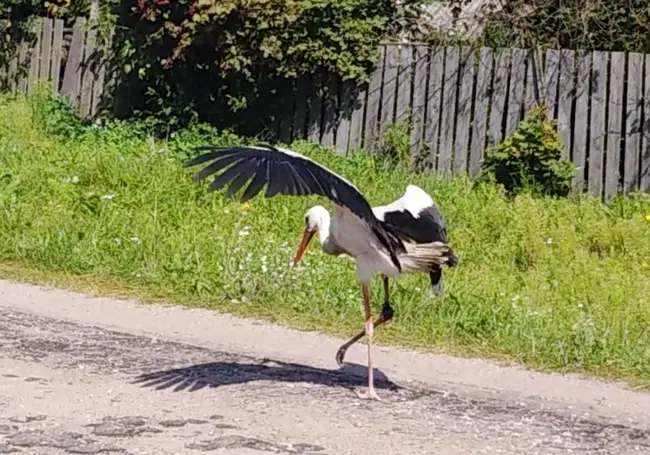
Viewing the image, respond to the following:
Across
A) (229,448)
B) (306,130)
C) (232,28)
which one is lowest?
(229,448)

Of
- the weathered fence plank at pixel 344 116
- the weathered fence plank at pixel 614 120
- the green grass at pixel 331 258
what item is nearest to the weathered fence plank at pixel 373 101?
the weathered fence plank at pixel 344 116

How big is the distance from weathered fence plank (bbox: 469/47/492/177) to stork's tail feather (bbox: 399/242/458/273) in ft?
20.2

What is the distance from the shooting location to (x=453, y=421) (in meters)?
5.91

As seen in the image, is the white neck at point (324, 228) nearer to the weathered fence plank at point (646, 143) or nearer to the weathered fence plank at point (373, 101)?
the weathered fence plank at point (646, 143)

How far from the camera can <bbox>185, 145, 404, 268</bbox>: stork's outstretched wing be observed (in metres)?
→ 5.82

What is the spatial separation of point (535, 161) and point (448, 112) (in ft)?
4.18

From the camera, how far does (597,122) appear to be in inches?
481

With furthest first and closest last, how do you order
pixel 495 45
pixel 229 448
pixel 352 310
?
pixel 495 45 < pixel 352 310 < pixel 229 448

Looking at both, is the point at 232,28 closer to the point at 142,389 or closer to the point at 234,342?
the point at 234,342

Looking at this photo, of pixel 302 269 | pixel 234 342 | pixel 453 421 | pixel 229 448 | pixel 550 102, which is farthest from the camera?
pixel 550 102

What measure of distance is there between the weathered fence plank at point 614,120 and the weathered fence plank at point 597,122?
6 cm

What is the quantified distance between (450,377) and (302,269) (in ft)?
7.17

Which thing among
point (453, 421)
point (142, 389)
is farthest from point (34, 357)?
point (453, 421)

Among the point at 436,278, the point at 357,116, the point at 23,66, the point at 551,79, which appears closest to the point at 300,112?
→ the point at 357,116
